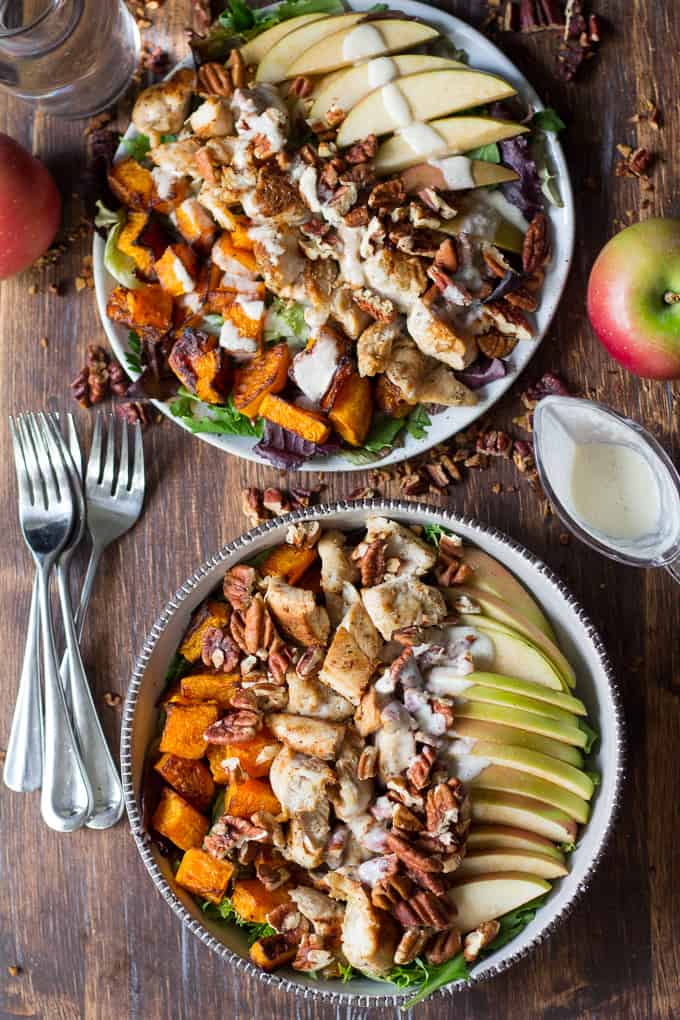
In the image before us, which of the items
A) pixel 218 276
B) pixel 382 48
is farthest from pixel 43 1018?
pixel 382 48

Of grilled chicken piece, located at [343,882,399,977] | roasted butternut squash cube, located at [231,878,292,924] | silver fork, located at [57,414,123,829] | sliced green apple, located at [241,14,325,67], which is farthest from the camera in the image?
silver fork, located at [57,414,123,829]

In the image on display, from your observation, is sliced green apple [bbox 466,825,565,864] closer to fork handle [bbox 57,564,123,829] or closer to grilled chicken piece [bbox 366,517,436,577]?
grilled chicken piece [bbox 366,517,436,577]

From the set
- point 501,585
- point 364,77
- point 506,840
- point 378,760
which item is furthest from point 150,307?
point 506,840

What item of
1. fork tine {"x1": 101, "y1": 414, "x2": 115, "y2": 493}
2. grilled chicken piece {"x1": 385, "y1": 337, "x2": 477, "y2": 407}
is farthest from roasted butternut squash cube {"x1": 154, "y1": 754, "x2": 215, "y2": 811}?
grilled chicken piece {"x1": 385, "y1": 337, "x2": 477, "y2": 407}

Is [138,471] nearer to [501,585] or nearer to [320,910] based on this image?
[501,585]

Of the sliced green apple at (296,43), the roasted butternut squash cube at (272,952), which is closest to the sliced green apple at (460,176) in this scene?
the sliced green apple at (296,43)

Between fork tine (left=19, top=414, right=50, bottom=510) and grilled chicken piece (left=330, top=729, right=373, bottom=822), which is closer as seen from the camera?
grilled chicken piece (left=330, top=729, right=373, bottom=822)
